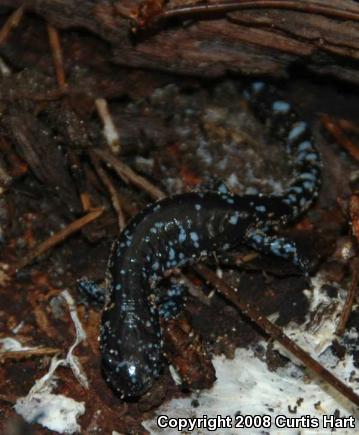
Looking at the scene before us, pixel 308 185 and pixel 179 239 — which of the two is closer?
pixel 179 239

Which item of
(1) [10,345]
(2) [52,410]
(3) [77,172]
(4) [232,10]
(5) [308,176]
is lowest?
(2) [52,410]

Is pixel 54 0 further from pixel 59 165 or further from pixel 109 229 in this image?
pixel 109 229

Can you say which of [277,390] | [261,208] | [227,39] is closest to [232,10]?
[227,39]

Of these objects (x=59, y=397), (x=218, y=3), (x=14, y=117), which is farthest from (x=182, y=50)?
(x=59, y=397)

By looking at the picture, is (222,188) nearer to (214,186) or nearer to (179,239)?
(214,186)

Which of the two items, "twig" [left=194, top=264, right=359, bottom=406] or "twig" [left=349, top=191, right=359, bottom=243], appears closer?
"twig" [left=194, top=264, right=359, bottom=406]

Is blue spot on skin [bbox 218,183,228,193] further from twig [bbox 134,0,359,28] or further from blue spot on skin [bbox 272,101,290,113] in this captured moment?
twig [bbox 134,0,359,28]

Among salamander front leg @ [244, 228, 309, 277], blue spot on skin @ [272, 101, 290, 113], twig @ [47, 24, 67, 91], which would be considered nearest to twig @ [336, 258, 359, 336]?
salamander front leg @ [244, 228, 309, 277]
